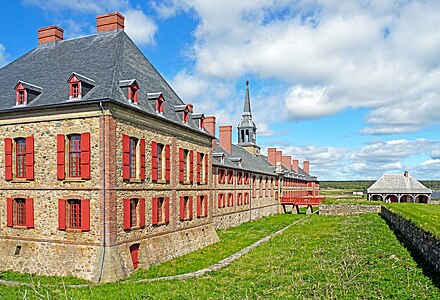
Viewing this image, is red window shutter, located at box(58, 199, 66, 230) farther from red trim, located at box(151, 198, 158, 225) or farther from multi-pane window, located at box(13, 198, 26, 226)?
red trim, located at box(151, 198, 158, 225)

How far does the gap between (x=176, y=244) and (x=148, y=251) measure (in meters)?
3.03

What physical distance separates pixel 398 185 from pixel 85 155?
50256 millimetres

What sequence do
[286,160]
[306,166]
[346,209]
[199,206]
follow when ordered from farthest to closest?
1. [306,166]
2. [286,160]
3. [346,209]
4. [199,206]

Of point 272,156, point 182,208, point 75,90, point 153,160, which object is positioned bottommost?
point 182,208

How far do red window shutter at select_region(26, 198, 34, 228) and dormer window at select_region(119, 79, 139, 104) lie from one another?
20.9 ft

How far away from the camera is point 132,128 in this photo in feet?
64.7

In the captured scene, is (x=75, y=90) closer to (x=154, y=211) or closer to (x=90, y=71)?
(x=90, y=71)

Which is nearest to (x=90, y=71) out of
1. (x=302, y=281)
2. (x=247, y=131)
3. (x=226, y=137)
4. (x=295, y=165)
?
(x=302, y=281)

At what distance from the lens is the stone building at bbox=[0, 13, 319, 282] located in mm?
18094

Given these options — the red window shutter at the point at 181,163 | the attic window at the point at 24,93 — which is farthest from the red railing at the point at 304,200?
the attic window at the point at 24,93

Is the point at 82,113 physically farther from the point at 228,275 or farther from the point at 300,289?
the point at 300,289

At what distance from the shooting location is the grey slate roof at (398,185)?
5749 centimetres

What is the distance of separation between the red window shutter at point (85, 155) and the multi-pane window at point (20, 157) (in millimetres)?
3624

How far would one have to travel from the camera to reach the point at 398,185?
58.5 metres
